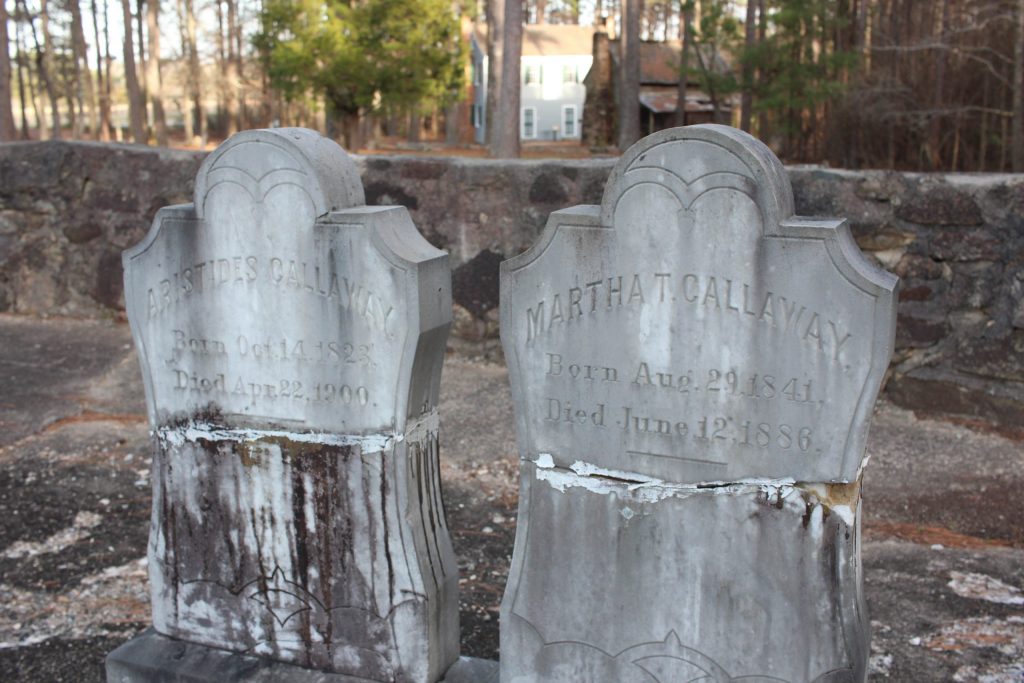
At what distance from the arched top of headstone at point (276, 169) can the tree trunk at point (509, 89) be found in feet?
30.5

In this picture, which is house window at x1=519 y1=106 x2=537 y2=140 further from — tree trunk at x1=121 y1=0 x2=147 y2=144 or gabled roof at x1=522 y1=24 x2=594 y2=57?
tree trunk at x1=121 y1=0 x2=147 y2=144

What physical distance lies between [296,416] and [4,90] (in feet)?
37.3

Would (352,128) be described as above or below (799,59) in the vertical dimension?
below

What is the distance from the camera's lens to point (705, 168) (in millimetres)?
2436

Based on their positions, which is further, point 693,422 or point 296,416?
point 296,416

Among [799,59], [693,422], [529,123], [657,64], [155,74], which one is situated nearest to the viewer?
[693,422]

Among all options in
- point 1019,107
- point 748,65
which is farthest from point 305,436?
point 748,65

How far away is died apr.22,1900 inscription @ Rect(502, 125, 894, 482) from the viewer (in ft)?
7.83

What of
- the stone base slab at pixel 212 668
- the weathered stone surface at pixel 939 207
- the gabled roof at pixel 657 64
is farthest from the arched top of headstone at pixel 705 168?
the gabled roof at pixel 657 64

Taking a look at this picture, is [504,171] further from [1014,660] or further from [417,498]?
[1014,660]

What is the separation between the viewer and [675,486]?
2.63 m

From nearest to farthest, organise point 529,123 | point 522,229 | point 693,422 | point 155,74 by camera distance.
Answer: point 693,422, point 522,229, point 155,74, point 529,123

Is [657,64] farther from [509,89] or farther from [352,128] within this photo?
[509,89]

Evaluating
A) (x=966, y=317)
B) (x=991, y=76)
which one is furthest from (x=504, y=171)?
(x=991, y=76)
